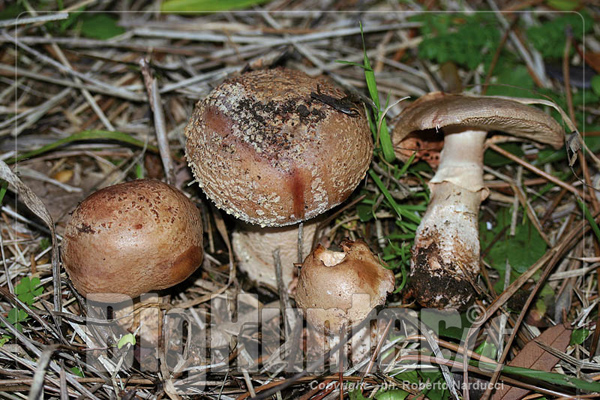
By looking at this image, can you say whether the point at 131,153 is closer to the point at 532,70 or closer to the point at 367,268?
the point at 367,268

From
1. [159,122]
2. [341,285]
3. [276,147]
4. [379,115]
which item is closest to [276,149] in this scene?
[276,147]

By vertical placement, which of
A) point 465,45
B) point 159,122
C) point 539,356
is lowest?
point 539,356

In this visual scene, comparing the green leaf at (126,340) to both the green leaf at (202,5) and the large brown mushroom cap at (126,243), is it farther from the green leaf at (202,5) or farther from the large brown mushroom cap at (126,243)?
the green leaf at (202,5)

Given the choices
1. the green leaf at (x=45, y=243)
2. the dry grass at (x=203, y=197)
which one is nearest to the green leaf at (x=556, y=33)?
the dry grass at (x=203, y=197)

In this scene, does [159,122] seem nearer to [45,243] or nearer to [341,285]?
[45,243]

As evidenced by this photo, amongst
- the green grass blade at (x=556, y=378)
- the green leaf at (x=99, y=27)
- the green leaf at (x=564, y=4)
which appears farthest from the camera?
the green leaf at (x=564, y=4)
